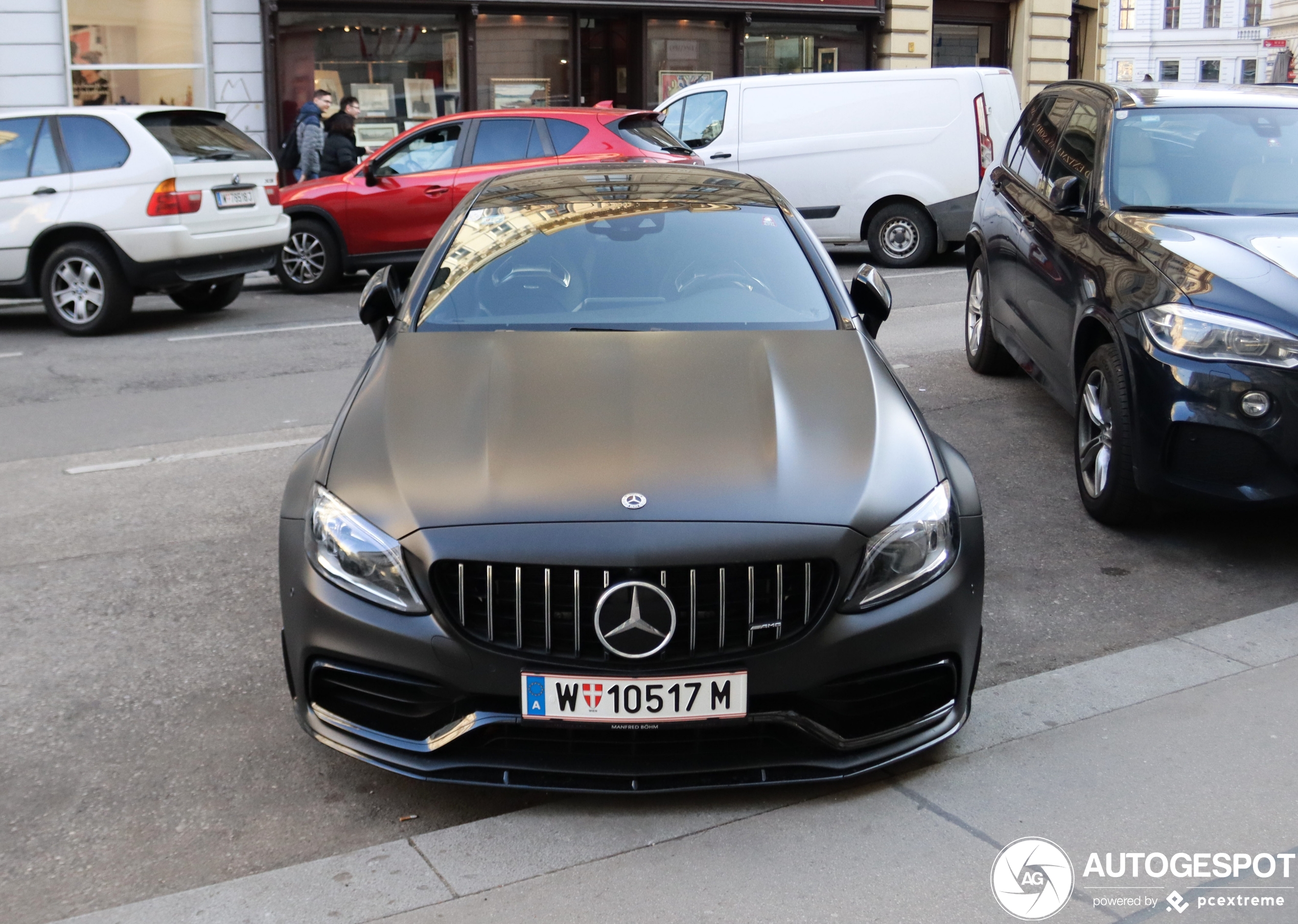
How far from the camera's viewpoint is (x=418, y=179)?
13.2m

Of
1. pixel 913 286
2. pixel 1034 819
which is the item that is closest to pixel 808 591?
pixel 1034 819

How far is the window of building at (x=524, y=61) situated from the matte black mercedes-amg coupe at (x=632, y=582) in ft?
55.1

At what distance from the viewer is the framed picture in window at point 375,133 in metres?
19.2

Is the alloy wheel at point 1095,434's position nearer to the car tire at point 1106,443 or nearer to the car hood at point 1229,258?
the car tire at point 1106,443

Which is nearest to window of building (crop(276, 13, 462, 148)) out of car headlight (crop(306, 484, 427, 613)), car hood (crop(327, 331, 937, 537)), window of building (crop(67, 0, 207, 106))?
window of building (crop(67, 0, 207, 106))

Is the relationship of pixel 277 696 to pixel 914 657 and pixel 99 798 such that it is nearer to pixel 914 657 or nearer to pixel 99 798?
Answer: pixel 99 798

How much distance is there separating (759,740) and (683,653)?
318 mm

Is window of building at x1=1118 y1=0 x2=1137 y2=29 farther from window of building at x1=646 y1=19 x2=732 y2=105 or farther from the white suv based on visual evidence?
the white suv

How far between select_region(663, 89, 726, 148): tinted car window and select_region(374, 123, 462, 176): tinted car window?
320 centimetres

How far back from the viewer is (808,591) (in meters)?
3.19

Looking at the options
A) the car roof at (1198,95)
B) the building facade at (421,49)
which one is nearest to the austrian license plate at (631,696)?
the car roof at (1198,95)

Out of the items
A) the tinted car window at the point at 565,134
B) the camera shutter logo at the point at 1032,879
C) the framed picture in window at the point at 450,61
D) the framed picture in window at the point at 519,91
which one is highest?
the framed picture in window at the point at 450,61

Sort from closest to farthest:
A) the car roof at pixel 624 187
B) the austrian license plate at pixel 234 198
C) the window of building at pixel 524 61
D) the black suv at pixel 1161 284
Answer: the black suv at pixel 1161 284 → the car roof at pixel 624 187 → the austrian license plate at pixel 234 198 → the window of building at pixel 524 61

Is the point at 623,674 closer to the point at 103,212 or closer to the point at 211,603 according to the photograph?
the point at 211,603
